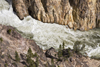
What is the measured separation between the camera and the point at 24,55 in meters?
8.83

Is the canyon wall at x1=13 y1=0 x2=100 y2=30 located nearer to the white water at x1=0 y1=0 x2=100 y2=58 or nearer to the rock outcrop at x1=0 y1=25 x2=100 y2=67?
the white water at x1=0 y1=0 x2=100 y2=58

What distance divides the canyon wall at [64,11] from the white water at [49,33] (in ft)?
2.98

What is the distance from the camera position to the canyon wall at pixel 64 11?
1870cm

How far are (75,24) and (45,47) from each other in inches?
281

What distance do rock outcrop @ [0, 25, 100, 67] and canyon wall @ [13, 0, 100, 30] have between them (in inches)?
339

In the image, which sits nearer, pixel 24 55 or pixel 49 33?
pixel 24 55

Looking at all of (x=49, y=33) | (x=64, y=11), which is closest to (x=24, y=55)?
(x=49, y=33)

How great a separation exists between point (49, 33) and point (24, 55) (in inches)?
374

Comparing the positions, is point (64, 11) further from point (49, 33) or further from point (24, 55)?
point (24, 55)

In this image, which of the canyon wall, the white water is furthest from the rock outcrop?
the canyon wall

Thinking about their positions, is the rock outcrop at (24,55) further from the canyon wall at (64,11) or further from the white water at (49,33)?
the canyon wall at (64,11)

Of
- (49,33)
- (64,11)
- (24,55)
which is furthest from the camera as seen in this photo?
(64,11)

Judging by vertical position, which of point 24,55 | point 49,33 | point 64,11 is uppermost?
point 64,11

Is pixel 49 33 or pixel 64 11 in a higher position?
pixel 64 11
